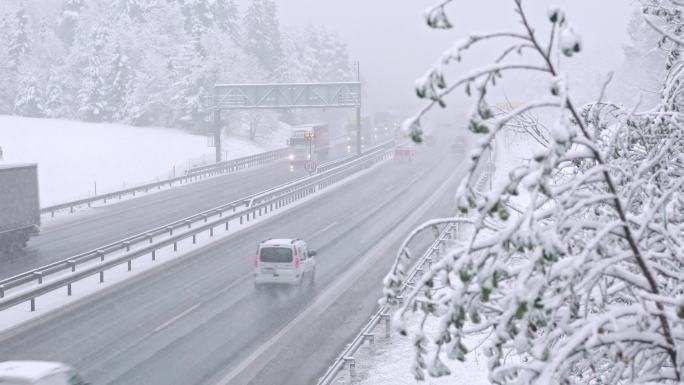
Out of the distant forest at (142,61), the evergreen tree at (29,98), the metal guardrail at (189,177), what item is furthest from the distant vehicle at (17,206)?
the evergreen tree at (29,98)

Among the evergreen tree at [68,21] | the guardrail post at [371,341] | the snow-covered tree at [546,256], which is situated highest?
the evergreen tree at [68,21]

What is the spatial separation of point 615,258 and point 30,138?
75.0 metres

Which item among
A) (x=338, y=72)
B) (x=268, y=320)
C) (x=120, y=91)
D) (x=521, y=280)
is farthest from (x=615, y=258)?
(x=338, y=72)

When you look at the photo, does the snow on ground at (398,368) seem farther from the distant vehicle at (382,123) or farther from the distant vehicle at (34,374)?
the distant vehicle at (382,123)

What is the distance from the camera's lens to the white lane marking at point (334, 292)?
1836 cm

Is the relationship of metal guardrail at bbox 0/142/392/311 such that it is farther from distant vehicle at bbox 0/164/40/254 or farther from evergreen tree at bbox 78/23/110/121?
evergreen tree at bbox 78/23/110/121

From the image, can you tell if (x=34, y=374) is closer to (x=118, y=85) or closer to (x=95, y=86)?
(x=118, y=85)

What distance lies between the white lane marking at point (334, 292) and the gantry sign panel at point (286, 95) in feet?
95.9

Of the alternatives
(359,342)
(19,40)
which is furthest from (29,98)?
(359,342)

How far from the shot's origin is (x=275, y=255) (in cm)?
2595

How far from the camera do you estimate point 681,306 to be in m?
5.41

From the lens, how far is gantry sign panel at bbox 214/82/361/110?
73250 millimetres

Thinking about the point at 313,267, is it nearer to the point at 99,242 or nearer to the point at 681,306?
the point at 99,242

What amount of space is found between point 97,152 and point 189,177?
17044 mm
